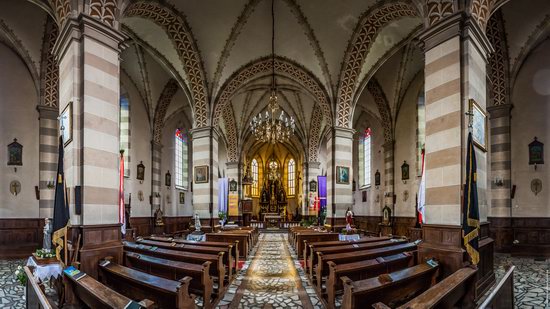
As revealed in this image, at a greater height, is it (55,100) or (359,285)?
(55,100)

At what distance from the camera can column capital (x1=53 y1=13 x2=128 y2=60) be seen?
239 inches

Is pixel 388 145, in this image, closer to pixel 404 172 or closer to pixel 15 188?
pixel 404 172

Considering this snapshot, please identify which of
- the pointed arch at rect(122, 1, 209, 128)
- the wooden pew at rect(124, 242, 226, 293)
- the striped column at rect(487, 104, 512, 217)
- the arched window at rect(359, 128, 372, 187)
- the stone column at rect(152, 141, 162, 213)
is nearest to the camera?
the wooden pew at rect(124, 242, 226, 293)

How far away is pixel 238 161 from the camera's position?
23.2m

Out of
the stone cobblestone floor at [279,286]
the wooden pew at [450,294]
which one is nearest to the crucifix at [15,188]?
the stone cobblestone floor at [279,286]

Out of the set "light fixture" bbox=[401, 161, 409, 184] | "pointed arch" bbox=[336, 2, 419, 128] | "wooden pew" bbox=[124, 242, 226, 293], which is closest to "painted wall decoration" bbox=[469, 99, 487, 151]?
"pointed arch" bbox=[336, 2, 419, 128]

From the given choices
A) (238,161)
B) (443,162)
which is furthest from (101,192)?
(238,161)

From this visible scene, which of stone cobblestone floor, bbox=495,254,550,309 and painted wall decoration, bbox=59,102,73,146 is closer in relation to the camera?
stone cobblestone floor, bbox=495,254,550,309

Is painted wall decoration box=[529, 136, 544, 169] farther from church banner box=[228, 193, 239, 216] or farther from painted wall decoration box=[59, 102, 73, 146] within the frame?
church banner box=[228, 193, 239, 216]

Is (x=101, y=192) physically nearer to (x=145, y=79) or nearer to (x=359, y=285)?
(x=359, y=285)

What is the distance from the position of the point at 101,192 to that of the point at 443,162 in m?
6.51

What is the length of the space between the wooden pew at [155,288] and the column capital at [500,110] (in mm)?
11519

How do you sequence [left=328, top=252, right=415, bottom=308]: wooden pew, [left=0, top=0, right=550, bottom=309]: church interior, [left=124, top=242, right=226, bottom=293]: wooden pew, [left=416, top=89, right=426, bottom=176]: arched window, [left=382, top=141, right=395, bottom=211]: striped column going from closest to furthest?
[left=328, top=252, right=415, bottom=308]: wooden pew
[left=0, top=0, right=550, bottom=309]: church interior
[left=124, top=242, right=226, bottom=293]: wooden pew
[left=416, top=89, right=426, bottom=176]: arched window
[left=382, top=141, right=395, bottom=211]: striped column

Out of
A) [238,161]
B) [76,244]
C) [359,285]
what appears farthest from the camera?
[238,161]
